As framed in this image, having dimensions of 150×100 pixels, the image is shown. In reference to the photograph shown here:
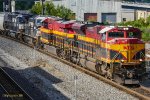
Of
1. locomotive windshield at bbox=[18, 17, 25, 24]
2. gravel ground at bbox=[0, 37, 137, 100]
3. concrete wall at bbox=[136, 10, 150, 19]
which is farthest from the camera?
concrete wall at bbox=[136, 10, 150, 19]

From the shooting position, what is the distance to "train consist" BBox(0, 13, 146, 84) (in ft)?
67.2

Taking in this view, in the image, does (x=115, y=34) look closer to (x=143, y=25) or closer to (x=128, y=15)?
(x=143, y=25)

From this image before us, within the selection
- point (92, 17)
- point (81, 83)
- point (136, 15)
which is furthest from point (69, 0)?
point (81, 83)

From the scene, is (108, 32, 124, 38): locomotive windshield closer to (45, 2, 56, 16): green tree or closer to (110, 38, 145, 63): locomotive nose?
(110, 38, 145, 63): locomotive nose

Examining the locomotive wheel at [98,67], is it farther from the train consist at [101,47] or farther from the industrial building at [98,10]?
the industrial building at [98,10]

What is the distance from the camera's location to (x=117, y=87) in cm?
2030

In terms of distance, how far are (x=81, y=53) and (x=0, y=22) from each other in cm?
3157

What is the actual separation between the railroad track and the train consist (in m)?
5.11

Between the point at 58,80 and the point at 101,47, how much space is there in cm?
320

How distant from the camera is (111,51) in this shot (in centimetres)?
2086

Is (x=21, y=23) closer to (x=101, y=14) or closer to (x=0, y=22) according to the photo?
(x=0, y=22)

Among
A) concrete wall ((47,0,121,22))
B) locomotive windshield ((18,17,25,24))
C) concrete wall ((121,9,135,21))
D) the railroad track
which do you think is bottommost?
the railroad track

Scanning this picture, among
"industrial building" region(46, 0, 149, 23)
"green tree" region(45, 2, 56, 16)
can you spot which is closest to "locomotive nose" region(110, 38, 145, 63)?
"green tree" region(45, 2, 56, 16)

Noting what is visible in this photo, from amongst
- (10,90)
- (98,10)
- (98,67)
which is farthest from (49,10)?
(10,90)
